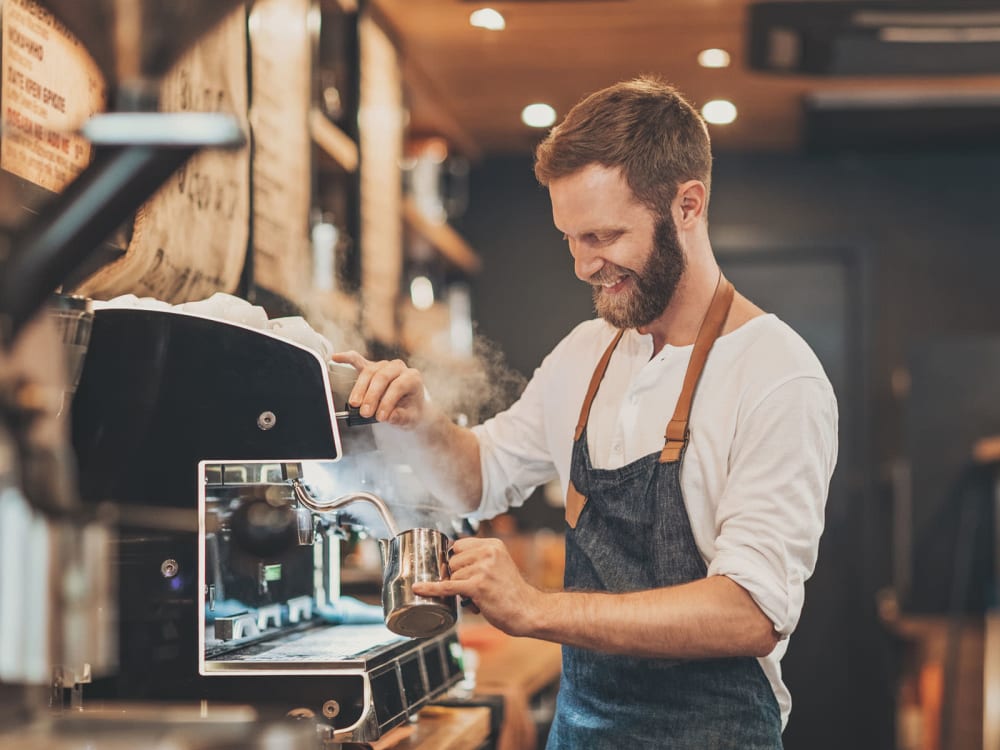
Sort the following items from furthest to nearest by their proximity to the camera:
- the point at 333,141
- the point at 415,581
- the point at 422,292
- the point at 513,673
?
the point at 422,292 < the point at 333,141 < the point at 513,673 < the point at 415,581

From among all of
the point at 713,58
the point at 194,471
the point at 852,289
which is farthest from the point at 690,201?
A: the point at 852,289

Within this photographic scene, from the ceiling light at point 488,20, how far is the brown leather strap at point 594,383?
2.12 m

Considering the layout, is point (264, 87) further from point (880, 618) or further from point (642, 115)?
point (880, 618)

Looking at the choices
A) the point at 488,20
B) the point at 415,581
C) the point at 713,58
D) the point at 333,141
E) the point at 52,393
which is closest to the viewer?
the point at 52,393

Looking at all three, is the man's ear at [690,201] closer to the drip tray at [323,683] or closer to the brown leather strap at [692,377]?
the brown leather strap at [692,377]

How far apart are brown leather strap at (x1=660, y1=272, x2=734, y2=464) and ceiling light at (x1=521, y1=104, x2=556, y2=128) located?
10.4ft

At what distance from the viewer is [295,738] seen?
0.93m

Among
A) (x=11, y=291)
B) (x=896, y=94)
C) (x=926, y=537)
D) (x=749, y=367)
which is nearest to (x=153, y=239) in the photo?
(x=749, y=367)

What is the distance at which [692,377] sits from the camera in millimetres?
1680

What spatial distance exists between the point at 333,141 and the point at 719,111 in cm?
203

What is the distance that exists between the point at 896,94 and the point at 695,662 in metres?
3.61

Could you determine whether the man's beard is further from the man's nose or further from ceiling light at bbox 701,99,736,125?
ceiling light at bbox 701,99,736,125

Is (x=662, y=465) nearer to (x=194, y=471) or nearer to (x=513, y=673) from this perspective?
(x=194, y=471)

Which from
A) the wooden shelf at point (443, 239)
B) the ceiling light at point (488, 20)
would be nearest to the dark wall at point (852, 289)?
the wooden shelf at point (443, 239)
